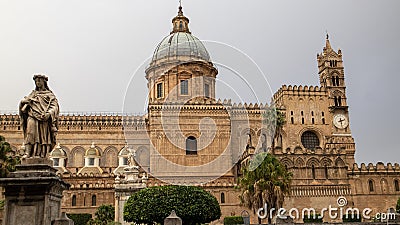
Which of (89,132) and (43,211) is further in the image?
(89,132)

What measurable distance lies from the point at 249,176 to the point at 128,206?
31.0 feet

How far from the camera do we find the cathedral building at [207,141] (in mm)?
40281

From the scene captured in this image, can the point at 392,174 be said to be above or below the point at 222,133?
below

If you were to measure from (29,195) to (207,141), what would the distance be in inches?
1493

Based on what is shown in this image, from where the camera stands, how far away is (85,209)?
3950cm

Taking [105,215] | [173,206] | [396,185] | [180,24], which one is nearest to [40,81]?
[173,206]

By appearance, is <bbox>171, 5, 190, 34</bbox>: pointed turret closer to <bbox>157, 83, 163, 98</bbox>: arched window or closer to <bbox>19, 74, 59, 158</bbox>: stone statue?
<bbox>157, 83, 163, 98</bbox>: arched window

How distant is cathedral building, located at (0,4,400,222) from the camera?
132ft

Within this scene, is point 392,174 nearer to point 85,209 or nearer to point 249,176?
point 249,176

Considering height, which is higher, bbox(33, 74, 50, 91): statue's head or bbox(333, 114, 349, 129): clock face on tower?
bbox(333, 114, 349, 129): clock face on tower

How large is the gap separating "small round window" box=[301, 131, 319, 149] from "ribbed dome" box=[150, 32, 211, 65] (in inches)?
580

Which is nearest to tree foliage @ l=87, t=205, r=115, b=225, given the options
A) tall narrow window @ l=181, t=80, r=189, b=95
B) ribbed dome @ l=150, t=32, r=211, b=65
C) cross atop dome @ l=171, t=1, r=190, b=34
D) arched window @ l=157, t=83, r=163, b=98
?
tall narrow window @ l=181, t=80, r=189, b=95

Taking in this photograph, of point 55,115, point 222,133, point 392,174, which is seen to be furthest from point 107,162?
point 55,115

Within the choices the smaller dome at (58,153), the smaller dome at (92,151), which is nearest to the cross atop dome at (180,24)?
the smaller dome at (92,151)
